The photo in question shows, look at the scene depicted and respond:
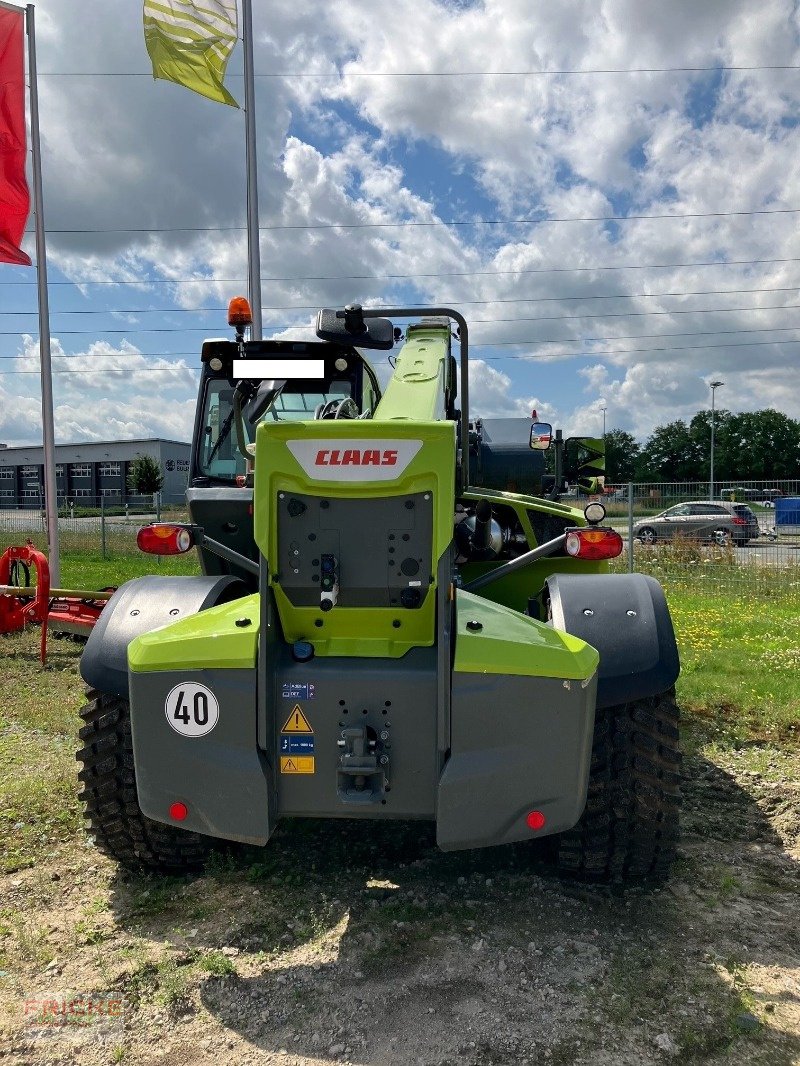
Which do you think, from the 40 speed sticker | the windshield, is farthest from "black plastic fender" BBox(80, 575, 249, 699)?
the windshield

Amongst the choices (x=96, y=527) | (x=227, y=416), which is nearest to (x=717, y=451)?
(x=96, y=527)

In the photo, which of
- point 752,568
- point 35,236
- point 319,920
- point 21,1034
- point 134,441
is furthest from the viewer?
point 134,441

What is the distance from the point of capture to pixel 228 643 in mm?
2953

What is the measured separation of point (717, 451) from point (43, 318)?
7722 centimetres

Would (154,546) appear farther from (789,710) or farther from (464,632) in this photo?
(789,710)

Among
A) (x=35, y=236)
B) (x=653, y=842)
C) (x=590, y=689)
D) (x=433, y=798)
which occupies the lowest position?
(x=653, y=842)

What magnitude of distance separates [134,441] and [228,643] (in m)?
70.4

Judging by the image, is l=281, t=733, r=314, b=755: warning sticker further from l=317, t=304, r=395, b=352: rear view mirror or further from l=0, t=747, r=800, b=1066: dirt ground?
l=317, t=304, r=395, b=352: rear view mirror

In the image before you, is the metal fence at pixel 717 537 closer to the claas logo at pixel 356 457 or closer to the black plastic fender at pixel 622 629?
the black plastic fender at pixel 622 629

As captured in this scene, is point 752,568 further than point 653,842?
Yes

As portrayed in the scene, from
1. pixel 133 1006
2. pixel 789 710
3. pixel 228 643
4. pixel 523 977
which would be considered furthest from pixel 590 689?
pixel 789 710

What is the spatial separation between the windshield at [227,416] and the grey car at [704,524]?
30.2 feet

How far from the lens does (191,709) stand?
2.94 metres

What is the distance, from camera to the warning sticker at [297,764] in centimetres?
296
